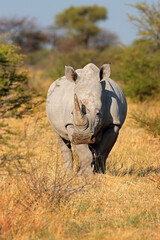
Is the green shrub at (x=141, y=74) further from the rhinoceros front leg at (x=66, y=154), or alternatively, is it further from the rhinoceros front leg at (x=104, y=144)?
the rhinoceros front leg at (x=104, y=144)

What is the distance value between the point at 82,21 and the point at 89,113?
38.9 meters

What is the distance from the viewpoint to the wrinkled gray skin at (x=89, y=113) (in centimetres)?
543

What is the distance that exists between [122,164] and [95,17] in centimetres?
3917

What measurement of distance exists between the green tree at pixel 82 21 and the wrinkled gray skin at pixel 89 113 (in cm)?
3627

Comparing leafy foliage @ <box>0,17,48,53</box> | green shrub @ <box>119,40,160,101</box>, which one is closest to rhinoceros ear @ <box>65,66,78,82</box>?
green shrub @ <box>119,40,160,101</box>

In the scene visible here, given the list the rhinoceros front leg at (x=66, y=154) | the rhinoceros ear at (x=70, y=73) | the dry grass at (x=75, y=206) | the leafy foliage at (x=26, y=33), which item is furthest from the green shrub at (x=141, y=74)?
the leafy foliage at (x=26, y=33)

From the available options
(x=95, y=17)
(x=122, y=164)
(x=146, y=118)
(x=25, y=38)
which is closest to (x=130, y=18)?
(x=146, y=118)

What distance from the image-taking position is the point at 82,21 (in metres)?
43.2

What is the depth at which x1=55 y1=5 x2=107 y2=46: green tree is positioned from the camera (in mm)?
42812

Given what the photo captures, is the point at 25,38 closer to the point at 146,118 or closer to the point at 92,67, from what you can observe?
the point at 146,118

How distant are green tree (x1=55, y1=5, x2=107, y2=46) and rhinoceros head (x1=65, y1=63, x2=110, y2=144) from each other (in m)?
37.0

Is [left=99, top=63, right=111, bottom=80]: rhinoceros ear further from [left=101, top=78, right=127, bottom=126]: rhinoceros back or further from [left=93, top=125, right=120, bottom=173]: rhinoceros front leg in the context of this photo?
[left=93, top=125, right=120, bottom=173]: rhinoceros front leg

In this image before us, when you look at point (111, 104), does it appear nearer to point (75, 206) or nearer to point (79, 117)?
point (79, 117)

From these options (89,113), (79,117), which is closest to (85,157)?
(89,113)
